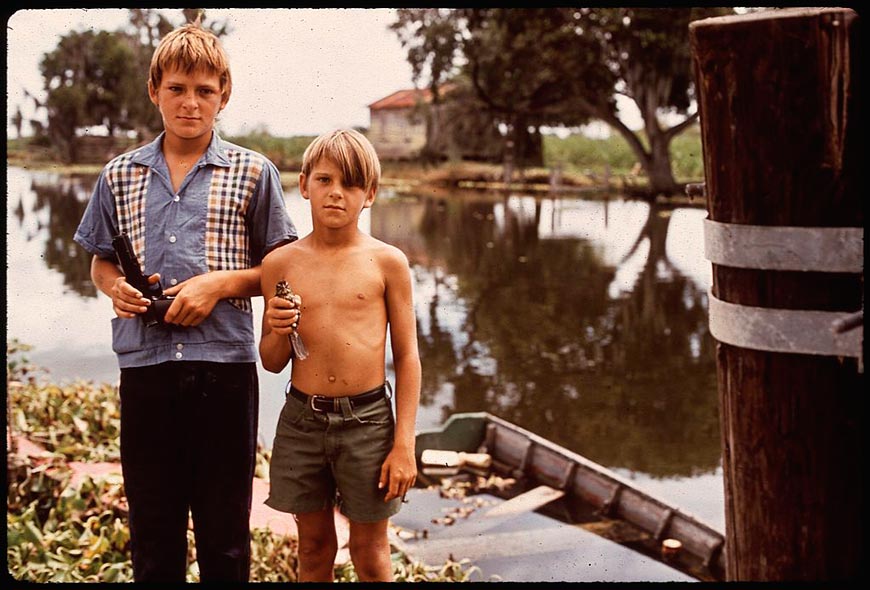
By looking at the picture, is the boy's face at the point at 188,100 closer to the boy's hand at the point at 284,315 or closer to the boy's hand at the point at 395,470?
the boy's hand at the point at 284,315

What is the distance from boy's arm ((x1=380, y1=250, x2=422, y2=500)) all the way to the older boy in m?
0.35

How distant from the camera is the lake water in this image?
10.5 m

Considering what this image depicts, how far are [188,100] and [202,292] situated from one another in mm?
523

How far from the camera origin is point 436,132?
43156 millimetres

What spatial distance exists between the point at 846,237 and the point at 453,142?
140ft

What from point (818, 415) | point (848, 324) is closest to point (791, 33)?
point (848, 324)

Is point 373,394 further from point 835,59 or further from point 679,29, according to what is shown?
point 679,29

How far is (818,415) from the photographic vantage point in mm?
2143

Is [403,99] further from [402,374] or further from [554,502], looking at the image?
[402,374]

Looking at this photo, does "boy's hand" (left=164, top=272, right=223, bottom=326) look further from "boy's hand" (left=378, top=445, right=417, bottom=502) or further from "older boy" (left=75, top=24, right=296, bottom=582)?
"boy's hand" (left=378, top=445, right=417, bottom=502)

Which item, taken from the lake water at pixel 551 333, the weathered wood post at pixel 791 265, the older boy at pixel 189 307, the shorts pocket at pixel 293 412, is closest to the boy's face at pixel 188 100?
the older boy at pixel 189 307

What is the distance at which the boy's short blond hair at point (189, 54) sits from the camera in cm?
267

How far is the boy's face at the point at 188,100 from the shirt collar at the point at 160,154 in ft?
0.20

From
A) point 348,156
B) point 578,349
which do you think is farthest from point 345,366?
point 578,349
